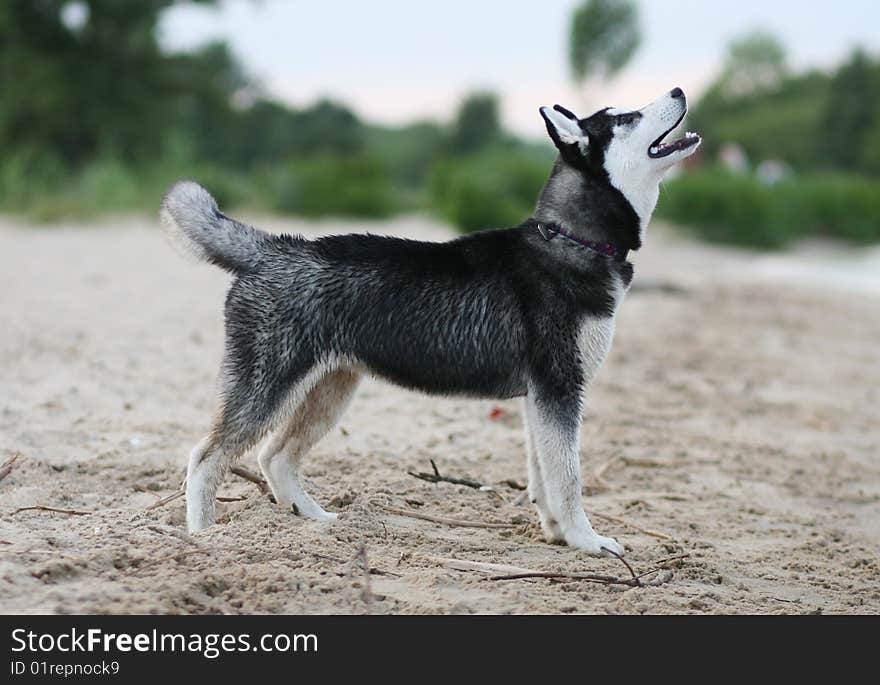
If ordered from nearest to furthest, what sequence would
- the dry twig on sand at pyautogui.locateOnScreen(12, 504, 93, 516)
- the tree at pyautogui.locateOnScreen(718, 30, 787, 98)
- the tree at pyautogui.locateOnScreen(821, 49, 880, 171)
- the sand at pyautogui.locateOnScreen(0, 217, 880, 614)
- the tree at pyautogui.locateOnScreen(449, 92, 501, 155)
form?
the sand at pyautogui.locateOnScreen(0, 217, 880, 614), the dry twig on sand at pyautogui.locateOnScreen(12, 504, 93, 516), the tree at pyautogui.locateOnScreen(449, 92, 501, 155), the tree at pyautogui.locateOnScreen(821, 49, 880, 171), the tree at pyautogui.locateOnScreen(718, 30, 787, 98)

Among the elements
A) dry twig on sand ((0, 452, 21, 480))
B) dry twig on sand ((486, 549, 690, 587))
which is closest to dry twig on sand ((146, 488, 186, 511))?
dry twig on sand ((0, 452, 21, 480))

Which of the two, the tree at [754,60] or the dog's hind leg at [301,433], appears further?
the tree at [754,60]

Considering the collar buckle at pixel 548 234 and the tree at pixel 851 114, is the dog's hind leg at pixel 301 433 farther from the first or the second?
the tree at pixel 851 114

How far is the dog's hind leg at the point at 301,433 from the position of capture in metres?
4.67

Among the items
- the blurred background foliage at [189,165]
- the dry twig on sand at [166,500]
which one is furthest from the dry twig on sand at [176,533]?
the blurred background foliage at [189,165]

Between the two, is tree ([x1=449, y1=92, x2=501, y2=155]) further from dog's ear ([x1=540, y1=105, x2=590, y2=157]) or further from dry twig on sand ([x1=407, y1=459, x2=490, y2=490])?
dog's ear ([x1=540, y1=105, x2=590, y2=157])

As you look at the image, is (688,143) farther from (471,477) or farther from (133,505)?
(133,505)

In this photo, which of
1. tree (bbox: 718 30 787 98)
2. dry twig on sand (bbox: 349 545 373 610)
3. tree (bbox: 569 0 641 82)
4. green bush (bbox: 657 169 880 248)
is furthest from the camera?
tree (bbox: 718 30 787 98)

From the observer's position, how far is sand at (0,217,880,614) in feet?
12.1

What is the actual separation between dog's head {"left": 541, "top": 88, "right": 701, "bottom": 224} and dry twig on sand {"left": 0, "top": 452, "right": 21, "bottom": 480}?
288 centimetres

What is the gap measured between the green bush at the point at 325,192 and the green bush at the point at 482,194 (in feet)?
3.99

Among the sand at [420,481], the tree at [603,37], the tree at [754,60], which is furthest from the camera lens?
the tree at [754,60]

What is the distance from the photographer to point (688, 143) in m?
4.52
